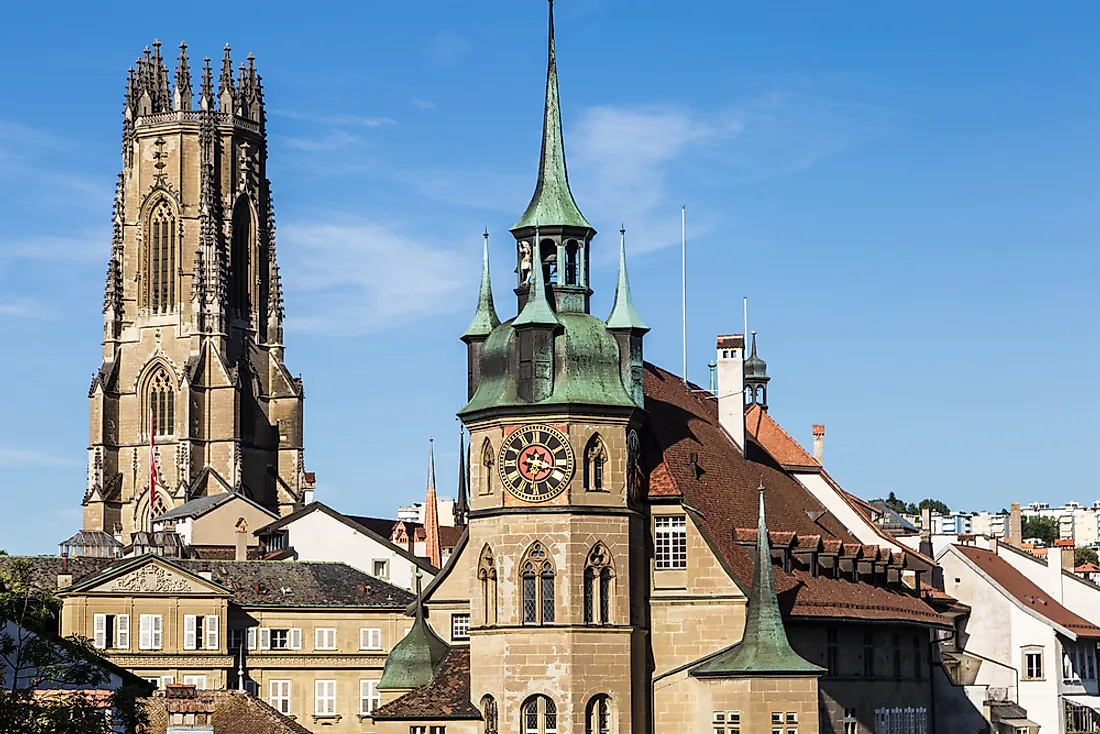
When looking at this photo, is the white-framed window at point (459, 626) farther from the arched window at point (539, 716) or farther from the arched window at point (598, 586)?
the arched window at point (539, 716)

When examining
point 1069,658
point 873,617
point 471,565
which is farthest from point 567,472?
point 1069,658

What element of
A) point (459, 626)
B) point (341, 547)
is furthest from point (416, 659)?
point (341, 547)

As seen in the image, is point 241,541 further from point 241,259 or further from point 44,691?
point 44,691

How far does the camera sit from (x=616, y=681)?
71938mm

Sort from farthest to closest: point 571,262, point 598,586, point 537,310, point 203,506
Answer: point 203,506 → point 571,262 → point 537,310 → point 598,586

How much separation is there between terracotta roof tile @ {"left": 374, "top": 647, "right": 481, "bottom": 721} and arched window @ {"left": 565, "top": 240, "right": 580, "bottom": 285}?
12.7 metres

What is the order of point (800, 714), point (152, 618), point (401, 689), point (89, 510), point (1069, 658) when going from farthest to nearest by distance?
1. point (89, 510)
2. point (1069, 658)
3. point (152, 618)
4. point (401, 689)
5. point (800, 714)

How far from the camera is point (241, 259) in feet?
558

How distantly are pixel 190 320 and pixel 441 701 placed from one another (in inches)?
3749

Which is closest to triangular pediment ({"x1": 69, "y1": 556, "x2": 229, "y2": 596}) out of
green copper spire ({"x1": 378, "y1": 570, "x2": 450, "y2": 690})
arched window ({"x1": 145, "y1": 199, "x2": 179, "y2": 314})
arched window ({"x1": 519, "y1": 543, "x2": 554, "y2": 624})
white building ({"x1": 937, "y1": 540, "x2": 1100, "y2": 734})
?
green copper spire ({"x1": 378, "y1": 570, "x2": 450, "y2": 690})

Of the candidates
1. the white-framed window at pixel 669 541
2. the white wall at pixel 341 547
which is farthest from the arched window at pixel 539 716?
the white wall at pixel 341 547

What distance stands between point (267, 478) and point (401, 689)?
9031 cm

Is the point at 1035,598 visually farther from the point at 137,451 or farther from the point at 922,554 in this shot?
the point at 137,451

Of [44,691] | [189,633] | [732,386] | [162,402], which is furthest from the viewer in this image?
[162,402]
